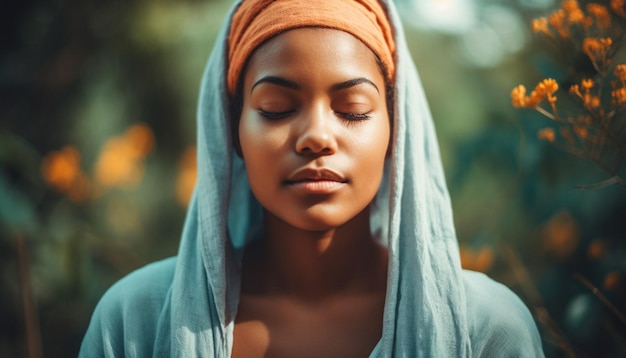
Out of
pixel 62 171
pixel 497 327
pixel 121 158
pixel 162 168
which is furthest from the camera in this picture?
pixel 162 168

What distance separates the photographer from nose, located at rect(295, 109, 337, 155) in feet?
4.02

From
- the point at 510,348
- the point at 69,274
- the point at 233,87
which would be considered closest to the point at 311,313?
the point at 510,348

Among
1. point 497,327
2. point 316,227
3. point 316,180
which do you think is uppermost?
point 316,180

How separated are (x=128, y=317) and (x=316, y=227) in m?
0.50

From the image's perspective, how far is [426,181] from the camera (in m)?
1.42

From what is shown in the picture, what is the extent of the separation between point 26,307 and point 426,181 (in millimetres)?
1308

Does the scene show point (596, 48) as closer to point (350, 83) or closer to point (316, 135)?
point (350, 83)

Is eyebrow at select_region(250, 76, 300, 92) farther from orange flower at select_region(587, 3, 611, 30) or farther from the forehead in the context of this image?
orange flower at select_region(587, 3, 611, 30)

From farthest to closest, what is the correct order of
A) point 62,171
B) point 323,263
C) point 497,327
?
point 62,171, point 323,263, point 497,327

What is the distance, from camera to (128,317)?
1386 mm

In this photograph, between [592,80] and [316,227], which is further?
[592,80]

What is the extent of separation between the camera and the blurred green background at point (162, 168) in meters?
1.78

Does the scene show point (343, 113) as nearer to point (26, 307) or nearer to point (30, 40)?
point (26, 307)

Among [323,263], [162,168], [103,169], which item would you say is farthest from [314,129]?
[162,168]
